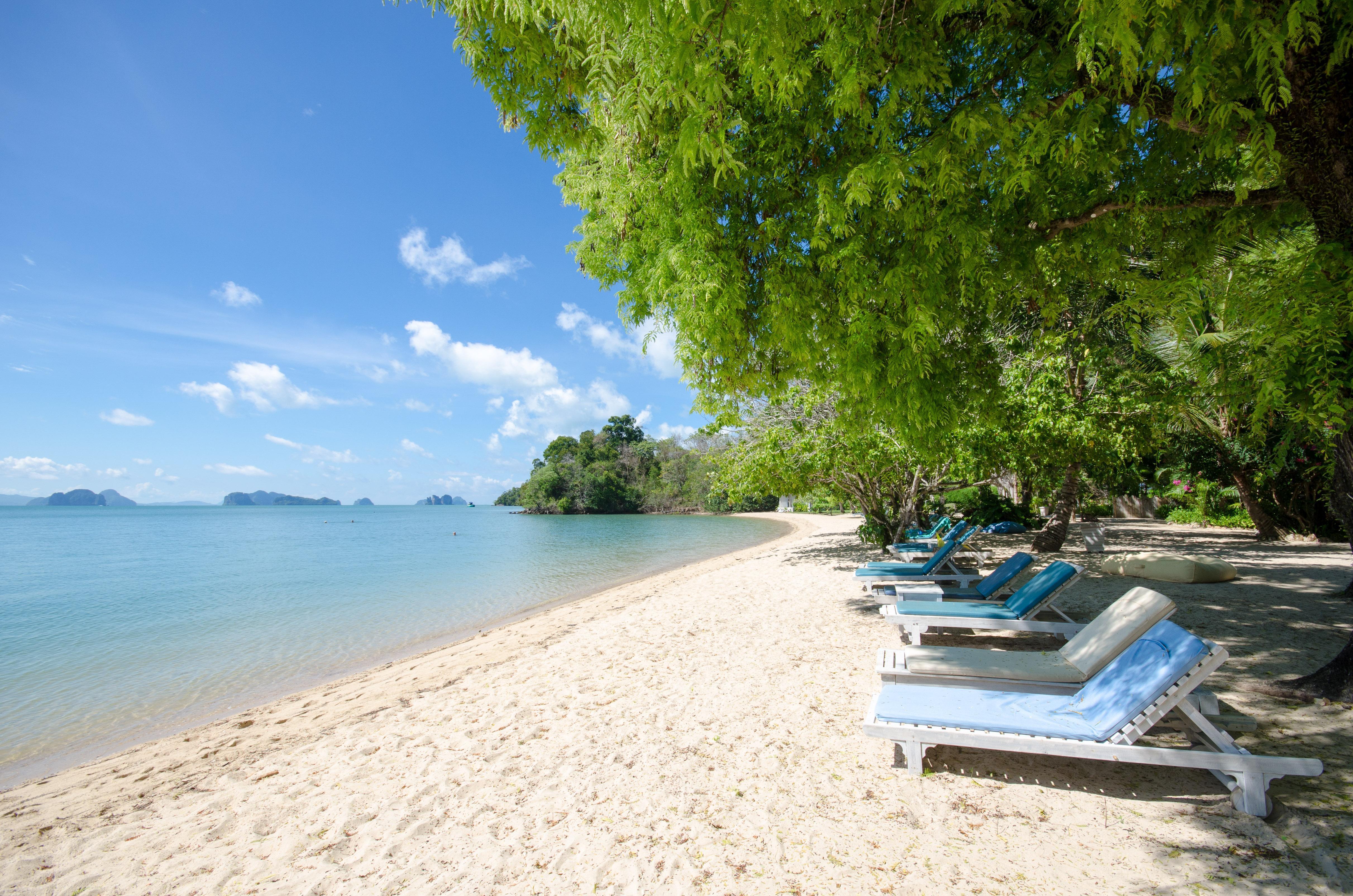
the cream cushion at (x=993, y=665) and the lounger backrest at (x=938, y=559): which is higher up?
the lounger backrest at (x=938, y=559)

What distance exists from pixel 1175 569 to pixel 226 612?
777 inches

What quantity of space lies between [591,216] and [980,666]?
5.22m

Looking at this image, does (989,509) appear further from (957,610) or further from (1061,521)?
(957,610)

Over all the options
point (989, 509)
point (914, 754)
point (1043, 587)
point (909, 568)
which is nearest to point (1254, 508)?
point (989, 509)

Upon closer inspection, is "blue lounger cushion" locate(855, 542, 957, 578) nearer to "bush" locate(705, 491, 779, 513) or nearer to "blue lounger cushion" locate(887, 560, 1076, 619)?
"blue lounger cushion" locate(887, 560, 1076, 619)

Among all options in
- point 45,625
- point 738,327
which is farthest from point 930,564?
point 45,625

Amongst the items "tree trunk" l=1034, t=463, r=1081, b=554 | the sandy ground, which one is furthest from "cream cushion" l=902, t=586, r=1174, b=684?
"tree trunk" l=1034, t=463, r=1081, b=554

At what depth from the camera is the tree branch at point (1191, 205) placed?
4.12m

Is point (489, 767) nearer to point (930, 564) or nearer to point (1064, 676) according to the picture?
point (1064, 676)

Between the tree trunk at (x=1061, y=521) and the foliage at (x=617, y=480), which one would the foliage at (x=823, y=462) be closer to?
the tree trunk at (x=1061, y=521)

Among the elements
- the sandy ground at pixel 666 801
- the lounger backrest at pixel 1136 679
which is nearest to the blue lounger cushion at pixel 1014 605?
the sandy ground at pixel 666 801

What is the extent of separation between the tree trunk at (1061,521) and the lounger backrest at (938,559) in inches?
220

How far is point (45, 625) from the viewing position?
43.2 ft

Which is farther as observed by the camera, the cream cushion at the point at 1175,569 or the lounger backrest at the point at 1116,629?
the cream cushion at the point at 1175,569
